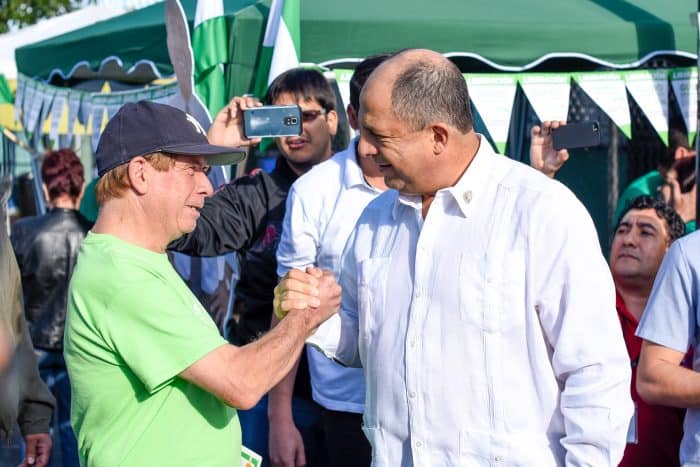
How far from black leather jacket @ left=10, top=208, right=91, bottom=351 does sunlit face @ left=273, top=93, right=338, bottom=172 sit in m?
2.18

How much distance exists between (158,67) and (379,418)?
140 inches

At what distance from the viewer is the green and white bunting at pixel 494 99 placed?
4.86 m

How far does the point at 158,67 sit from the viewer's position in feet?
17.8

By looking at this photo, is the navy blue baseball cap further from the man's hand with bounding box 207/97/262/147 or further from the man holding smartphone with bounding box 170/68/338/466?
the man's hand with bounding box 207/97/262/147

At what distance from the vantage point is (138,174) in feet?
7.61

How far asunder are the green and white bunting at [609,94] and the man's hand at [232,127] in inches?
83.0

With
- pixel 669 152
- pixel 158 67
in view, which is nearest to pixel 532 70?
pixel 669 152

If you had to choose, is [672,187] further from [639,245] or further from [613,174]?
[639,245]

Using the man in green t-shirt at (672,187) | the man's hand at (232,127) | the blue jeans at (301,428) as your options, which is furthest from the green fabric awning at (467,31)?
the blue jeans at (301,428)

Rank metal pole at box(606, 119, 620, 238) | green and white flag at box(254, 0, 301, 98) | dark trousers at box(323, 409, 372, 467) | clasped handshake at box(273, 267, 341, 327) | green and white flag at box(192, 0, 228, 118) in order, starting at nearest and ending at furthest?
clasped handshake at box(273, 267, 341, 327), dark trousers at box(323, 409, 372, 467), green and white flag at box(254, 0, 301, 98), green and white flag at box(192, 0, 228, 118), metal pole at box(606, 119, 620, 238)

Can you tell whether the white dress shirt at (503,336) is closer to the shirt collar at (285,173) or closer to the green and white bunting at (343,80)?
the shirt collar at (285,173)

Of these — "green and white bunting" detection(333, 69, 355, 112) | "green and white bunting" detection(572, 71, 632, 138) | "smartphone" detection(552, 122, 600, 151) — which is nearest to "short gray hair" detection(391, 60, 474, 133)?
"smartphone" detection(552, 122, 600, 151)

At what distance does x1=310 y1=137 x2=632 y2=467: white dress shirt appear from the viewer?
209 cm

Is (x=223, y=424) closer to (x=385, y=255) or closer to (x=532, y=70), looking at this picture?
(x=385, y=255)
